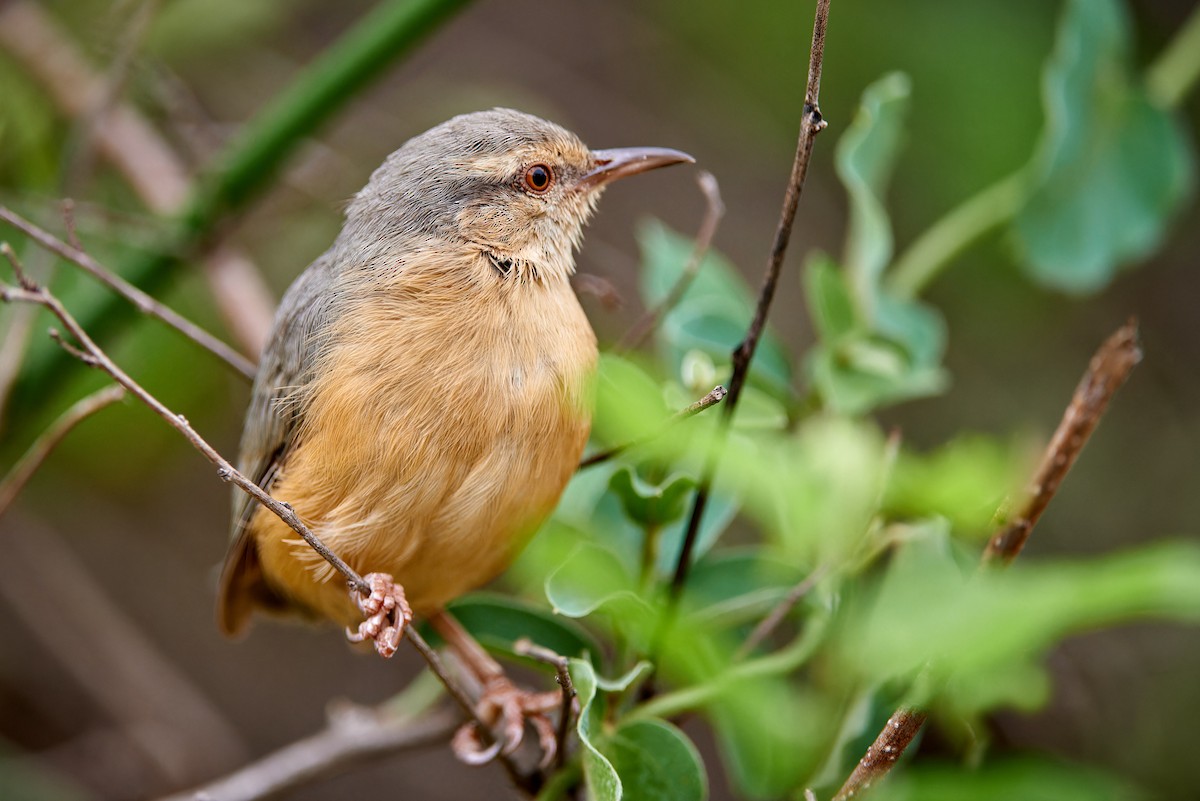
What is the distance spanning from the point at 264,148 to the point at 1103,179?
271 cm

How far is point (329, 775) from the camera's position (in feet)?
12.4

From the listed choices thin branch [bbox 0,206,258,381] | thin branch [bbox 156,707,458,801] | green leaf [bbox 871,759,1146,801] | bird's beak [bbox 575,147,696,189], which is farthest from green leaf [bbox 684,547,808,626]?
thin branch [bbox 0,206,258,381]

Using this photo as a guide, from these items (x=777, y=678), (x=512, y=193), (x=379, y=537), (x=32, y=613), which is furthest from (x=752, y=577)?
(x=32, y=613)

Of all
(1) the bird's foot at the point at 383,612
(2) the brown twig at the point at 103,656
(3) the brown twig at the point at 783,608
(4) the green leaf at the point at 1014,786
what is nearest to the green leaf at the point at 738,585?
(3) the brown twig at the point at 783,608

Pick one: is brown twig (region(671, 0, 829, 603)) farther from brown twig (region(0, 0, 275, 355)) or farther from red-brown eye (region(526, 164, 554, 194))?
brown twig (region(0, 0, 275, 355))

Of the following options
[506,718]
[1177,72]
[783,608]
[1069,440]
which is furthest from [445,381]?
[1177,72]

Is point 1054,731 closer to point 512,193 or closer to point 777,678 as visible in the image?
point 777,678

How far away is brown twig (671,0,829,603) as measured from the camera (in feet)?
7.51

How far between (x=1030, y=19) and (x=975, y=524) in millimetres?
3453

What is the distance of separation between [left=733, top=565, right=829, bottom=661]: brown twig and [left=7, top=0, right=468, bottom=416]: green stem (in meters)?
2.03

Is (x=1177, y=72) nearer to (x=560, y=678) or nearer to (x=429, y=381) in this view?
(x=429, y=381)

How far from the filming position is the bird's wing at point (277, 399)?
3.23 m

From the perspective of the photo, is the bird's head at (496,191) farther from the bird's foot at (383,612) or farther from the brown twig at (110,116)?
the brown twig at (110,116)

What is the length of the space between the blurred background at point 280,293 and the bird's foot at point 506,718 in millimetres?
1712
